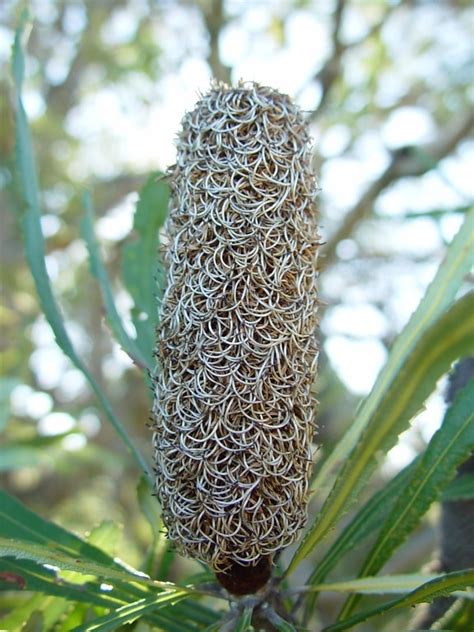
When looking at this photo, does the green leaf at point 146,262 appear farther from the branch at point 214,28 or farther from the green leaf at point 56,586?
the branch at point 214,28

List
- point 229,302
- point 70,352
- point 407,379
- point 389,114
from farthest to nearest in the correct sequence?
point 389,114 → point 70,352 → point 229,302 → point 407,379

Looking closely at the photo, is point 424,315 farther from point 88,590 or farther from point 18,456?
point 18,456

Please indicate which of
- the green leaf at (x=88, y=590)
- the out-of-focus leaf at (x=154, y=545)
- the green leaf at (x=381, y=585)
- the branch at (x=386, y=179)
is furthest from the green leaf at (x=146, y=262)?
the branch at (x=386, y=179)

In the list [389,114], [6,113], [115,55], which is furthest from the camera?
[115,55]

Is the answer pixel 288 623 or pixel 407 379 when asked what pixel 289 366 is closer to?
pixel 407 379

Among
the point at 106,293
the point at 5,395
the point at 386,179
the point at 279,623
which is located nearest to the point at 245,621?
the point at 279,623

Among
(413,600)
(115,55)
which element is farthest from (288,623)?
(115,55)

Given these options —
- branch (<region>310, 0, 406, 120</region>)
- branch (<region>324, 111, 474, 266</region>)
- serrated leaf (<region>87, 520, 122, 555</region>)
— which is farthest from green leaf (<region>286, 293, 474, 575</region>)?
branch (<region>310, 0, 406, 120</region>)
